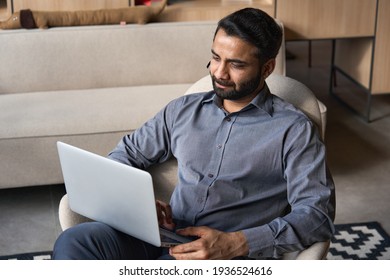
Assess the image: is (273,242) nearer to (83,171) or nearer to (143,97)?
(83,171)

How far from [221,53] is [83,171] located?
0.48 meters

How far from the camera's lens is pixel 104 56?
3.44 metres

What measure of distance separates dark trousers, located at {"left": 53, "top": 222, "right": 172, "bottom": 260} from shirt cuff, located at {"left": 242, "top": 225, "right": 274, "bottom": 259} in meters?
0.23

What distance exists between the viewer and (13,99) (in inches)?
129

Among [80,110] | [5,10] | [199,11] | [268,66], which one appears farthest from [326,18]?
[268,66]

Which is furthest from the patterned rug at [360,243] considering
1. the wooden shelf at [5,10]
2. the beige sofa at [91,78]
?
the wooden shelf at [5,10]

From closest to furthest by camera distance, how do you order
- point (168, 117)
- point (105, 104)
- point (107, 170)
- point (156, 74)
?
point (107, 170) → point (168, 117) → point (105, 104) → point (156, 74)

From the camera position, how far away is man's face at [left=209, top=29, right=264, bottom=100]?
1.91 meters

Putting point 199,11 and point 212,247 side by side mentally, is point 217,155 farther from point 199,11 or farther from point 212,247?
point 199,11

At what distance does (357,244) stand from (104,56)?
147cm

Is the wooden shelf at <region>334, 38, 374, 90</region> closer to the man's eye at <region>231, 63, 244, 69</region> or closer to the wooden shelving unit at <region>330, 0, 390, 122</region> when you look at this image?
the wooden shelving unit at <region>330, 0, 390, 122</region>

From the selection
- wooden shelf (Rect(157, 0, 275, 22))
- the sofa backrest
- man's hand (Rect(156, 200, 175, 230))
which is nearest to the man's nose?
man's hand (Rect(156, 200, 175, 230))

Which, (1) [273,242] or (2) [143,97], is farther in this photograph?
(2) [143,97]
